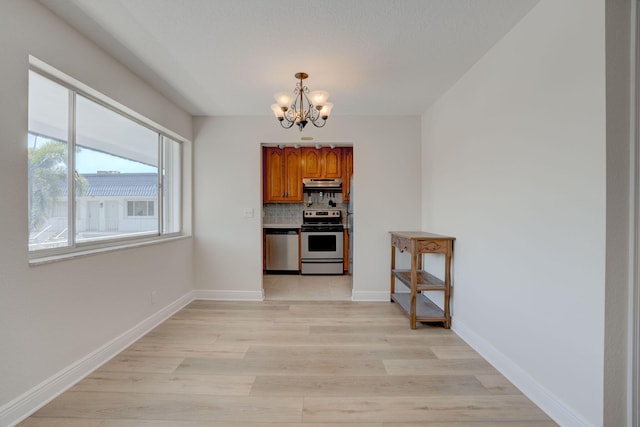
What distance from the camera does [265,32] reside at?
190 centimetres

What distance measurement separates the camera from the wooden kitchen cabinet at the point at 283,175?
17.1 ft

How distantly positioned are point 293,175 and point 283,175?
186mm

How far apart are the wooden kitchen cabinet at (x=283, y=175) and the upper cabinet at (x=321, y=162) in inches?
5.1

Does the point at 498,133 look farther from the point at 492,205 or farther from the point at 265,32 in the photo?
the point at 265,32

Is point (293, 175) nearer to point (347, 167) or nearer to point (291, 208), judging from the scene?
point (291, 208)

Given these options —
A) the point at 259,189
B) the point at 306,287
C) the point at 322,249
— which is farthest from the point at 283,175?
the point at 306,287

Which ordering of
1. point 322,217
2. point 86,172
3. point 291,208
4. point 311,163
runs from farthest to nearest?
point 291,208
point 322,217
point 311,163
point 86,172

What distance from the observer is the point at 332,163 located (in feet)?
17.3

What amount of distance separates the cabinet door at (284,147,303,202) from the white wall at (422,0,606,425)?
3185 mm

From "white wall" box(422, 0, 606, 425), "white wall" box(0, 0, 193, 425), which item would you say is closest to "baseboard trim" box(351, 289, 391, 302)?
"white wall" box(422, 0, 606, 425)

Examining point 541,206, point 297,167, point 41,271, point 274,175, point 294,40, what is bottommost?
point 41,271

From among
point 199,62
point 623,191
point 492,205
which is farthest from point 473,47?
point 199,62

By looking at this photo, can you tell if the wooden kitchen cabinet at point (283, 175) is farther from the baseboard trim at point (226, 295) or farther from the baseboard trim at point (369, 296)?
the baseboard trim at point (369, 296)

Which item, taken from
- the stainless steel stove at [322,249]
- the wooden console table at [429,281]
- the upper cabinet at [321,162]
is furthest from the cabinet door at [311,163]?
the wooden console table at [429,281]
